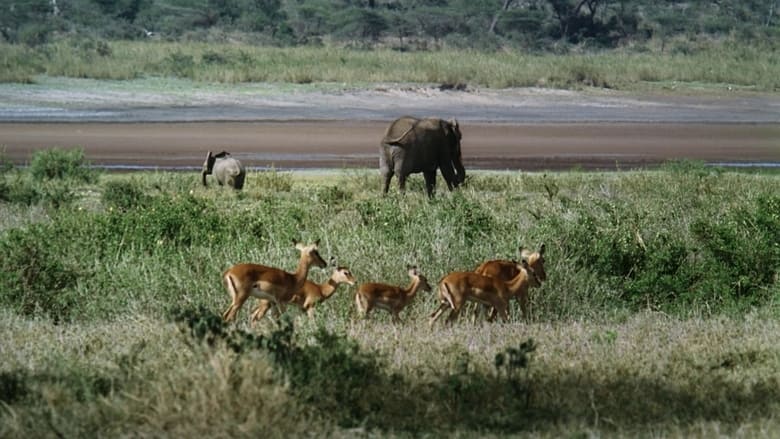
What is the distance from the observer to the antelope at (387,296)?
1060 cm

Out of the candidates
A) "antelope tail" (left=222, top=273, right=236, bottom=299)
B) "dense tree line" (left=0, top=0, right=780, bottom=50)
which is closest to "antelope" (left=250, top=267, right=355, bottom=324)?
"antelope tail" (left=222, top=273, right=236, bottom=299)

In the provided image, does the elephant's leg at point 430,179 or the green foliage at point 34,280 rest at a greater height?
the green foliage at point 34,280

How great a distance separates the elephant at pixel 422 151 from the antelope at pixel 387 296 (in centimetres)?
1151

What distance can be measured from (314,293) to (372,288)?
507 millimetres

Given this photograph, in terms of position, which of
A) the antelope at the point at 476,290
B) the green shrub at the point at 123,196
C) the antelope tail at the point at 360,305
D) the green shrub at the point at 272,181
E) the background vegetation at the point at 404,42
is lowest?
the background vegetation at the point at 404,42

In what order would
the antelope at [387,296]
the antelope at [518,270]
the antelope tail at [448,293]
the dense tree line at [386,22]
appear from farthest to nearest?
the dense tree line at [386,22] < the antelope at [518,270] < the antelope at [387,296] < the antelope tail at [448,293]

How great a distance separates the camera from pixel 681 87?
51.0 m

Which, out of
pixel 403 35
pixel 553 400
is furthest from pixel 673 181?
pixel 403 35

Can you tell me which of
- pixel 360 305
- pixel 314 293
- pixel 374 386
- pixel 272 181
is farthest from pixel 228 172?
pixel 374 386

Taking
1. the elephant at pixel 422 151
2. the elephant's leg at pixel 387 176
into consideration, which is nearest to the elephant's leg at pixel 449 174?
the elephant at pixel 422 151

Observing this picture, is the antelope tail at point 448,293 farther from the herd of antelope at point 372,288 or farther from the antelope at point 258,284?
the antelope at point 258,284

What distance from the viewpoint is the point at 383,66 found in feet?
167

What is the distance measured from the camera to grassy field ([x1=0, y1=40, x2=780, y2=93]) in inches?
1868

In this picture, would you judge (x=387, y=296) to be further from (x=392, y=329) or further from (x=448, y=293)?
(x=448, y=293)
